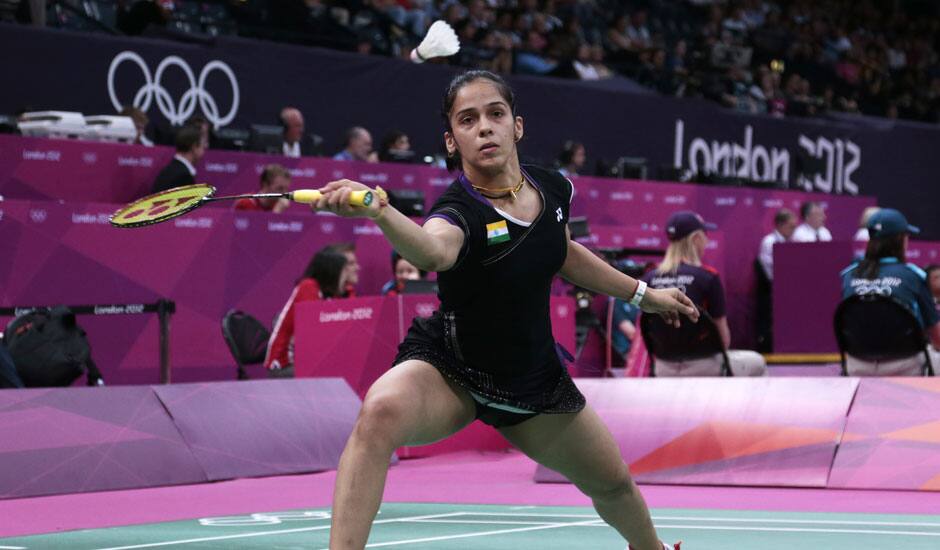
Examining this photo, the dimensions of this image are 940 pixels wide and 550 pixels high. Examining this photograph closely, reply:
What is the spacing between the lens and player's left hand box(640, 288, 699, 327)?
15.4 feet

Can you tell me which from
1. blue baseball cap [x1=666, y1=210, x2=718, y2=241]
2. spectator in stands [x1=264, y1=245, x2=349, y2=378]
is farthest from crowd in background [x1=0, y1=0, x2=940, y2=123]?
blue baseball cap [x1=666, y1=210, x2=718, y2=241]

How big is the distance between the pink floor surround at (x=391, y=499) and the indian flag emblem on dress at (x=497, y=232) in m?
3.33

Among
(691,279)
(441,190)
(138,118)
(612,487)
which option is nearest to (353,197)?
(612,487)

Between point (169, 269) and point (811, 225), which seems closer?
point (169, 269)

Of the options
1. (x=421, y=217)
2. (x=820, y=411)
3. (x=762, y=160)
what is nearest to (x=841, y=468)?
(x=820, y=411)

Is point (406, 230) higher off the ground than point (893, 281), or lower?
higher

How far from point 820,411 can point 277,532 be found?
10.9 ft

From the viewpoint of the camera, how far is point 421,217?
12.6 m

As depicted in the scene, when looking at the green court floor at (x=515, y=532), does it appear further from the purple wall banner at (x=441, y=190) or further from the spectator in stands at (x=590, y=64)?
the spectator in stands at (x=590, y=64)

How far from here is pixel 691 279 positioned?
9.08 metres

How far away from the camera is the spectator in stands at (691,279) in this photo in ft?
29.5

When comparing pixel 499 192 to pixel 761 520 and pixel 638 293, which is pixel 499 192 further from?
pixel 761 520

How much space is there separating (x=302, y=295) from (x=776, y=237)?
7.71 meters

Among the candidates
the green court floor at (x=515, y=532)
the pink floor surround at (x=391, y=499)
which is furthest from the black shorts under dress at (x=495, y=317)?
the pink floor surround at (x=391, y=499)
